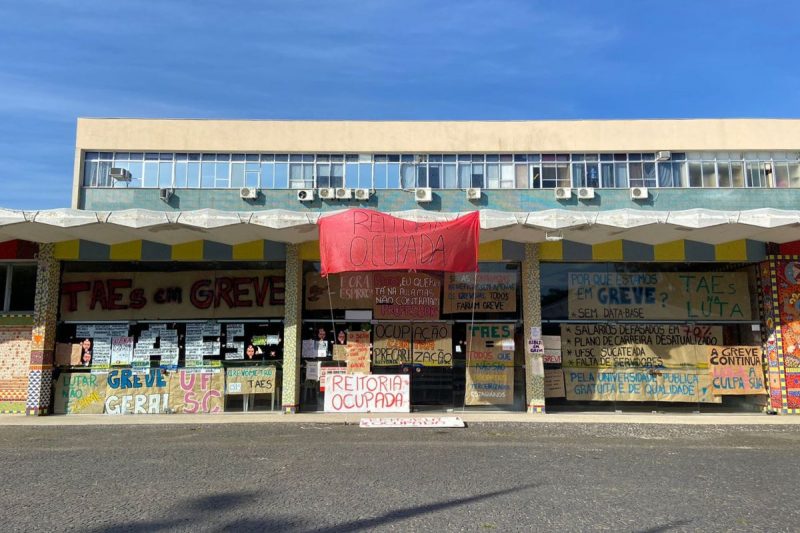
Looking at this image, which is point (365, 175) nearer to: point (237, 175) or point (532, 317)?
point (237, 175)

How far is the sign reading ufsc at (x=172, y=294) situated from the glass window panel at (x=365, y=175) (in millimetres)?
19839

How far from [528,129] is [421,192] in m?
7.43

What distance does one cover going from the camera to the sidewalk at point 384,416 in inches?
470

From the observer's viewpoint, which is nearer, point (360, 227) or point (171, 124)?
point (360, 227)

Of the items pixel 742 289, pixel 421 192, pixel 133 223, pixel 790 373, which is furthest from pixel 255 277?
pixel 421 192

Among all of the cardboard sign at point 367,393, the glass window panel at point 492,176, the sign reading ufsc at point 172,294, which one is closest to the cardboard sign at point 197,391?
the sign reading ufsc at point 172,294

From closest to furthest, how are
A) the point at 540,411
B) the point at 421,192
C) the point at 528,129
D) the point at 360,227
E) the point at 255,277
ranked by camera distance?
the point at 360,227 < the point at 540,411 < the point at 255,277 < the point at 421,192 < the point at 528,129

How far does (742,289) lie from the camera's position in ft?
46.1

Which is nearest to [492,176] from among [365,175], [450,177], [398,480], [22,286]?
[450,177]

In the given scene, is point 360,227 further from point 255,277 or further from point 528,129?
point 528,129

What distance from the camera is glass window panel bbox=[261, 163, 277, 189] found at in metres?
33.4

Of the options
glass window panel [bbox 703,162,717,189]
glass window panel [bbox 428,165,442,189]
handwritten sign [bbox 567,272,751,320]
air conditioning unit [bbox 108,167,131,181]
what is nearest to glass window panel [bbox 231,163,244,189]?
air conditioning unit [bbox 108,167,131,181]

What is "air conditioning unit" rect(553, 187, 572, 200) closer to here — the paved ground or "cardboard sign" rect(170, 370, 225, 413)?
the paved ground

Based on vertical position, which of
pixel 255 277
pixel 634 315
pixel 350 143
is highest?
pixel 350 143
